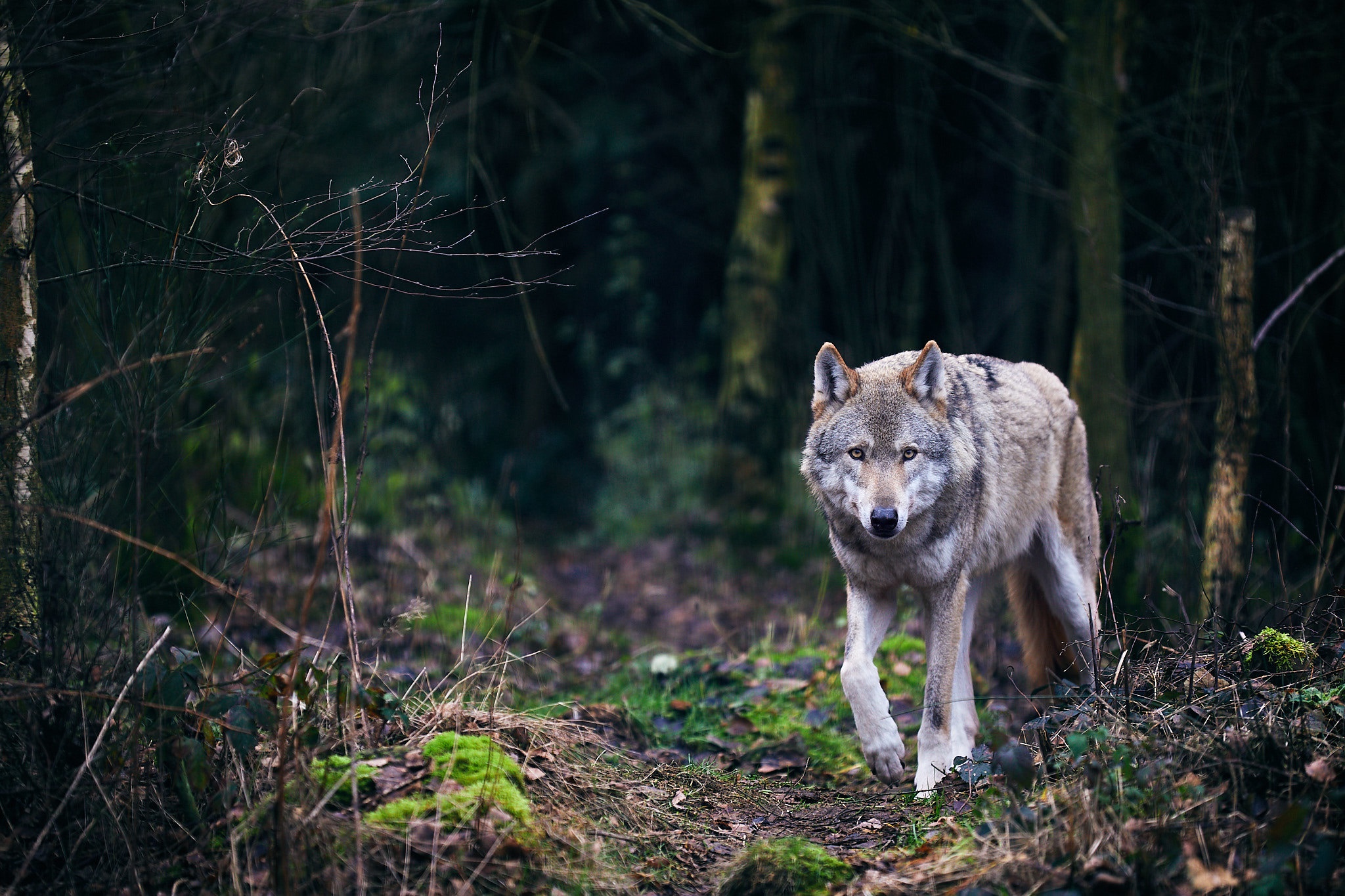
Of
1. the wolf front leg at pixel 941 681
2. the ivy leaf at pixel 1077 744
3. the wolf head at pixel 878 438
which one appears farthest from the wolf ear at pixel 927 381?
the ivy leaf at pixel 1077 744

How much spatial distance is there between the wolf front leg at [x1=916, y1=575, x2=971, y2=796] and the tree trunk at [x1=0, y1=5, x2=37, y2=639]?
11.7ft

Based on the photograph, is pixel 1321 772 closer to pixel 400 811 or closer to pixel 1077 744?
pixel 1077 744

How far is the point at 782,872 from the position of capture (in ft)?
9.79

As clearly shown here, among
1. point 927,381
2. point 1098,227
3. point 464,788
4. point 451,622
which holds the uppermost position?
point 1098,227

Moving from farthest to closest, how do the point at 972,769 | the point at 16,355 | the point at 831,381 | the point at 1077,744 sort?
the point at 831,381 → the point at 972,769 → the point at 16,355 → the point at 1077,744

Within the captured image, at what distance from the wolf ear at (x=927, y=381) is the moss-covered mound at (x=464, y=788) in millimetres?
2571

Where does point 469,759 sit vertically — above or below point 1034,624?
above

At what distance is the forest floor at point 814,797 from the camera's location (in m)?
2.67

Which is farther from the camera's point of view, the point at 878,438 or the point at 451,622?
the point at 451,622

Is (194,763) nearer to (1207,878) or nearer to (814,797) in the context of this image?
(814,797)

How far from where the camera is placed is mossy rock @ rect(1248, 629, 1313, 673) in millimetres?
3521

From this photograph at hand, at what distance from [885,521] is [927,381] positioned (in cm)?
87

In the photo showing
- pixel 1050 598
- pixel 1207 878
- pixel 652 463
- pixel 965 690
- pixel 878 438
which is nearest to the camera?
pixel 1207 878

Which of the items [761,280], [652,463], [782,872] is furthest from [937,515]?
[652,463]
